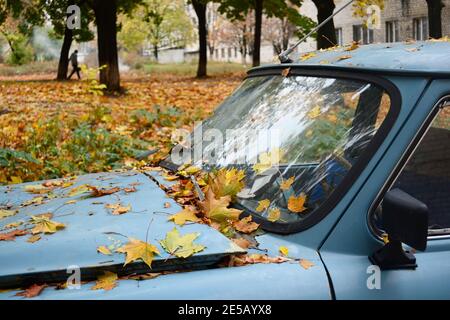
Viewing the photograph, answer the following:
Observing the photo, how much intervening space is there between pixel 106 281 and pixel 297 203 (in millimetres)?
754

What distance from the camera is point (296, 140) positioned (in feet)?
8.70

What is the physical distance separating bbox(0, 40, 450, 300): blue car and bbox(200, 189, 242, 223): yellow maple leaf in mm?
44

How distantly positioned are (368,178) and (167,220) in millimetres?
740

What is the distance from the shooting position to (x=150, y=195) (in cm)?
278

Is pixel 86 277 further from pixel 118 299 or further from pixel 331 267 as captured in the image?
pixel 331 267

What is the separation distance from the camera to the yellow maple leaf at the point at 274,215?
241 centimetres

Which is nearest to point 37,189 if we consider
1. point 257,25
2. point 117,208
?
point 117,208

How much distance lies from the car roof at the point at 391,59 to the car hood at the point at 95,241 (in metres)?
0.88

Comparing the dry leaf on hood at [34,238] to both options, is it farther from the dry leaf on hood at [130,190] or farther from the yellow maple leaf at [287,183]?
the yellow maple leaf at [287,183]

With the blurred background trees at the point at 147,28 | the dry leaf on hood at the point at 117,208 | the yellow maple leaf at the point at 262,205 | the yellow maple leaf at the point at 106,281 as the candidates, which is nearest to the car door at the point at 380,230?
the yellow maple leaf at the point at 262,205

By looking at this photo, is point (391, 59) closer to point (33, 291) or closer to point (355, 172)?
point (355, 172)

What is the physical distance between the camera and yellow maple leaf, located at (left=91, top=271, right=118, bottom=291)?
6.54 ft

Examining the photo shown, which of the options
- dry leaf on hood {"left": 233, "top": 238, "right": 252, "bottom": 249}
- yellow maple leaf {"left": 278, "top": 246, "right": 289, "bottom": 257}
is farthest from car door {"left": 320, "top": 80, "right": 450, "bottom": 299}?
dry leaf on hood {"left": 233, "top": 238, "right": 252, "bottom": 249}

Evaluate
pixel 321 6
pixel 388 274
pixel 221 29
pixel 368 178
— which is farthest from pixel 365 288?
pixel 221 29
